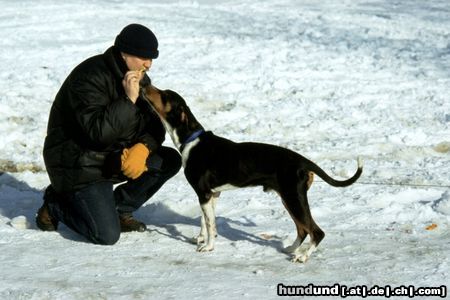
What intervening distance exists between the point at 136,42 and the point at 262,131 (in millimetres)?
3536

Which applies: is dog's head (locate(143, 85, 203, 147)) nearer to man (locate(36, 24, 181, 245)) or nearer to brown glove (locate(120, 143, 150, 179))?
man (locate(36, 24, 181, 245))

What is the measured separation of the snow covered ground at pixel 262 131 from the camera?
4.18 m

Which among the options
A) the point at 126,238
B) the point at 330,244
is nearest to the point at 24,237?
the point at 126,238

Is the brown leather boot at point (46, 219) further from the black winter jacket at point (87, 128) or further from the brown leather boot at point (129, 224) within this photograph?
the brown leather boot at point (129, 224)

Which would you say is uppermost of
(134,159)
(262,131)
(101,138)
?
(101,138)

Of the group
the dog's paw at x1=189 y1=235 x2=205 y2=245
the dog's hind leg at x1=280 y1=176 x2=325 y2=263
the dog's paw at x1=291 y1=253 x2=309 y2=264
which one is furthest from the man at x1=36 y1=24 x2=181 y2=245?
the dog's paw at x1=291 y1=253 x2=309 y2=264

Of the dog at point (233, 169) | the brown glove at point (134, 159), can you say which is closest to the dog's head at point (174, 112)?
the dog at point (233, 169)

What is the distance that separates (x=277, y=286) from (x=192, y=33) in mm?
8589

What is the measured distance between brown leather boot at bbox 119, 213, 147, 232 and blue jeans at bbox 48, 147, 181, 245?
5cm

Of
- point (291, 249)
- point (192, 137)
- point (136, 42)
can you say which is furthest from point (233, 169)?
point (136, 42)

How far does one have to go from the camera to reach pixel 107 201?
4.92 m

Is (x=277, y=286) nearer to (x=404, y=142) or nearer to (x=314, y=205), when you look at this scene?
(x=314, y=205)

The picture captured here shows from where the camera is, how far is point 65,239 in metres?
4.97

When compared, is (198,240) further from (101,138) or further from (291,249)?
(101,138)
